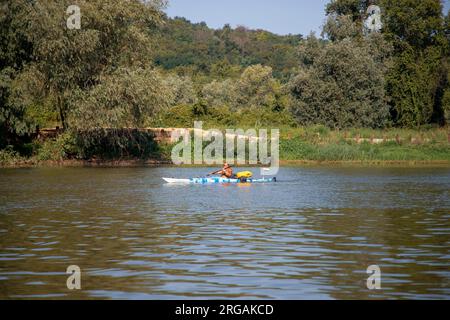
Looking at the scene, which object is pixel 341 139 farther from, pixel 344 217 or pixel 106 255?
pixel 106 255

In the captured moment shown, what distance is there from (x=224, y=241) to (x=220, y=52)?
152 meters

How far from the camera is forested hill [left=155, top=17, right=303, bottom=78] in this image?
460 ft

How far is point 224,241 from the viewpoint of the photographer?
65.4 ft

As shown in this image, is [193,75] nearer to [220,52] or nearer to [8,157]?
[220,52]

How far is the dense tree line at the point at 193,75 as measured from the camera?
51594 millimetres

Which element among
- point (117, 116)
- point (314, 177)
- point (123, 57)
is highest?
point (123, 57)

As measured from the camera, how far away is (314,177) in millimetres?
45531

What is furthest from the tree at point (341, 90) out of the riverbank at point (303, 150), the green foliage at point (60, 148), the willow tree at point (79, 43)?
the green foliage at point (60, 148)

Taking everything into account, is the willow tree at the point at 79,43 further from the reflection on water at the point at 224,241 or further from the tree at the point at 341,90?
the tree at the point at 341,90

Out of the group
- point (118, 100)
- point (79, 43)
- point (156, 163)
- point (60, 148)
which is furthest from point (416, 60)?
point (79, 43)

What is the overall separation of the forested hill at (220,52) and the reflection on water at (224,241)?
10038 cm

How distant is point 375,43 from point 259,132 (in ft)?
72.9

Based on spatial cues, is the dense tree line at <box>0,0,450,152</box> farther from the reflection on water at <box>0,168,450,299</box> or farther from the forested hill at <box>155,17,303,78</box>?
the reflection on water at <box>0,168,450,299</box>

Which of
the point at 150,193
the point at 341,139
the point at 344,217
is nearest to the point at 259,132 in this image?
the point at 341,139
